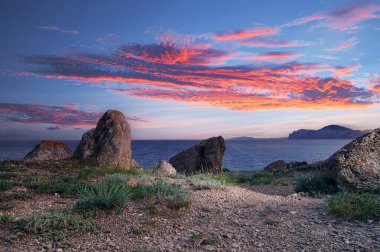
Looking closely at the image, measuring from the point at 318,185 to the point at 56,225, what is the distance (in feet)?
27.0

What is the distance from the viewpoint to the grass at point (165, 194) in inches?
303

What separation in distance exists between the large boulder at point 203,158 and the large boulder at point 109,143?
376 inches

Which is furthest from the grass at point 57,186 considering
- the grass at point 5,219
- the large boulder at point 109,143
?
the large boulder at point 109,143

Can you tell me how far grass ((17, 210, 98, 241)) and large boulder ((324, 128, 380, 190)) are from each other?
24.2 feet

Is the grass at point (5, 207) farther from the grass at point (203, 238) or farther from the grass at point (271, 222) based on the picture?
the grass at point (271, 222)

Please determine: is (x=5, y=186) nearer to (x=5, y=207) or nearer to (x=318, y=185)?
(x=5, y=207)

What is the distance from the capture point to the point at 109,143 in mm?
16578

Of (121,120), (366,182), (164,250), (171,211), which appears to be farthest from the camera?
(121,120)

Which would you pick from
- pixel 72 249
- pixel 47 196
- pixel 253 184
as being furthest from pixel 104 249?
pixel 253 184

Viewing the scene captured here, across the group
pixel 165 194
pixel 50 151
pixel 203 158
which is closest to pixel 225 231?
pixel 165 194

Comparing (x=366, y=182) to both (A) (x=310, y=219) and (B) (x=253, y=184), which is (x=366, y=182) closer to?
(A) (x=310, y=219)

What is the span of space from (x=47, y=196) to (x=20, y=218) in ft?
7.03

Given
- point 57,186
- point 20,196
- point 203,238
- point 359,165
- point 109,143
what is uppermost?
point 109,143

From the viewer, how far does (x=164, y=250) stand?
5582 mm
